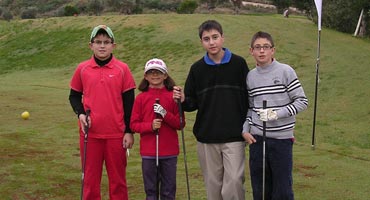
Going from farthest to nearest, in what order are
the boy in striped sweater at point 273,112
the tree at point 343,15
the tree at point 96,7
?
the tree at point 96,7 < the tree at point 343,15 < the boy in striped sweater at point 273,112

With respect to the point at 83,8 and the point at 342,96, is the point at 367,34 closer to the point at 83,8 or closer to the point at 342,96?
the point at 342,96

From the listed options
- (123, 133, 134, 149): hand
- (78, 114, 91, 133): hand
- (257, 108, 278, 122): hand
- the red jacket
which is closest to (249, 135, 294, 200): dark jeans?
(257, 108, 278, 122): hand

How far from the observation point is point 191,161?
8578mm

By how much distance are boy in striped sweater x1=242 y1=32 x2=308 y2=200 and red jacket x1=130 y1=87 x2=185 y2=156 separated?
76 centimetres

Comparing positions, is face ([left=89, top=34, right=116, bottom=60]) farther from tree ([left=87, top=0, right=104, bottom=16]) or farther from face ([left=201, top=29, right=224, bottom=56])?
tree ([left=87, top=0, right=104, bottom=16])

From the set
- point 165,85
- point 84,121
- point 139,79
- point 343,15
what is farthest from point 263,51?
point 343,15

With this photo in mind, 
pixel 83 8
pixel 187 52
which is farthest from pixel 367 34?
pixel 83 8

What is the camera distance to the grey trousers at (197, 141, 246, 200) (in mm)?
4887

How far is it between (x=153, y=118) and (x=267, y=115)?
1142 millimetres

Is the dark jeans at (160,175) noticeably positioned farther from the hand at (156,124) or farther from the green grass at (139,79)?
the green grass at (139,79)

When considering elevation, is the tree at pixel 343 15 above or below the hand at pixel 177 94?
above

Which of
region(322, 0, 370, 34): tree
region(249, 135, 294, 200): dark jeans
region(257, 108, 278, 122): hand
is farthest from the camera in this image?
region(322, 0, 370, 34): tree

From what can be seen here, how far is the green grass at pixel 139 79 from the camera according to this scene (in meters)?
7.18

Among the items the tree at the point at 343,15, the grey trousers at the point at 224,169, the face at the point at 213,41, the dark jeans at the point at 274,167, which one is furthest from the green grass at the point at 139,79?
the tree at the point at 343,15
